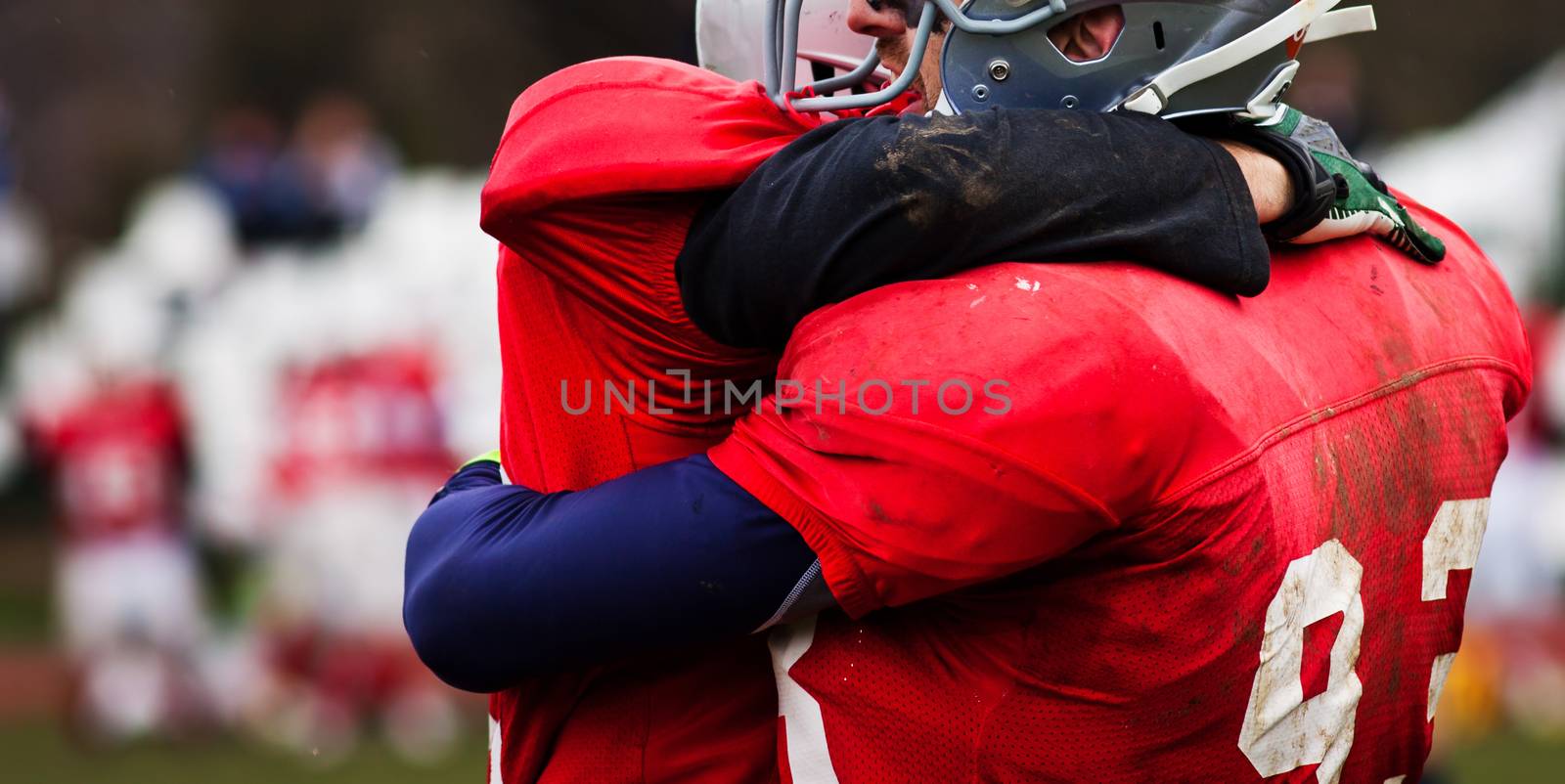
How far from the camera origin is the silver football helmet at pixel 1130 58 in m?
1.84

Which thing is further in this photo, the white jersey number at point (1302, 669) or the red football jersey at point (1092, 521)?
the white jersey number at point (1302, 669)

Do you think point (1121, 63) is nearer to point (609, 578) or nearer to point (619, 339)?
point (619, 339)

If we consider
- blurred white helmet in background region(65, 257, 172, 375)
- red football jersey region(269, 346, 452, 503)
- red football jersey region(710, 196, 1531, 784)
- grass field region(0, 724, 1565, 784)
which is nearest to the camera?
red football jersey region(710, 196, 1531, 784)

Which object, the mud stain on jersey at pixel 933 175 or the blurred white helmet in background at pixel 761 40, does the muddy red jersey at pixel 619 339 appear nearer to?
the mud stain on jersey at pixel 933 175

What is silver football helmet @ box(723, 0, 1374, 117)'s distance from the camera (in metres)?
1.84

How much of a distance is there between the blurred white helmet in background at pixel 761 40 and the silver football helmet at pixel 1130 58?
25 cm

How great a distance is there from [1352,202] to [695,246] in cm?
73

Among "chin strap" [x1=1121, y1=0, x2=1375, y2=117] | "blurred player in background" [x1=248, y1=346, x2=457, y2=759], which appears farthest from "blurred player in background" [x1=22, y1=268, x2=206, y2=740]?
"chin strap" [x1=1121, y1=0, x2=1375, y2=117]

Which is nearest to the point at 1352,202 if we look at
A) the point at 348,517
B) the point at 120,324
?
the point at 348,517

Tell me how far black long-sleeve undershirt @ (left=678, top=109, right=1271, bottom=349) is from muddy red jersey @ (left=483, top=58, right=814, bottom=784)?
0.06 metres

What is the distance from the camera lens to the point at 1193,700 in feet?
5.60

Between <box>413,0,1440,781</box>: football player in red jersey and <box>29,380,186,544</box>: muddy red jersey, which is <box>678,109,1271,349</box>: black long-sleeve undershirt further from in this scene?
<box>29,380,186,544</box>: muddy red jersey

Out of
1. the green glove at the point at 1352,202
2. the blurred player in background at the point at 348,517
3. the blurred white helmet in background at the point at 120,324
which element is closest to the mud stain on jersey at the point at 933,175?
the green glove at the point at 1352,202

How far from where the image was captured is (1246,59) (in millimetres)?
1860
